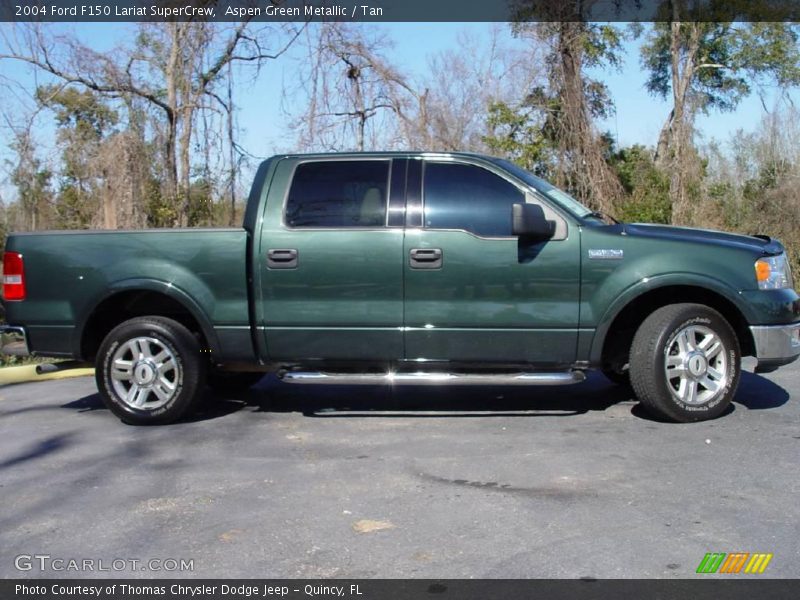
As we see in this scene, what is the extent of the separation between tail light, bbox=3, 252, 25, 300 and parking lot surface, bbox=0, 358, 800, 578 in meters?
1.06

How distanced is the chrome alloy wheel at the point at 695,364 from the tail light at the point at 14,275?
482cm

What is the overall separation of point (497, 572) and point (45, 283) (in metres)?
4.28

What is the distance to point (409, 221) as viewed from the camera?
5887 mm

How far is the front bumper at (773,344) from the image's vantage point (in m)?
5.68

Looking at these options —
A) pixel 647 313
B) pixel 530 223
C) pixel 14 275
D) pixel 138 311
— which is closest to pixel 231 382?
pixel 138 311

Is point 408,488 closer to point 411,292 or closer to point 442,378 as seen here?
point 442,378

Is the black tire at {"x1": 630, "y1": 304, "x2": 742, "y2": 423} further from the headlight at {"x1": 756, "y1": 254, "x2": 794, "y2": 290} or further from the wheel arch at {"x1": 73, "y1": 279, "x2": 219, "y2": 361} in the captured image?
the wheel arch at {"x1": 73, "y1": 279, "x2": 219, "y2": 361}

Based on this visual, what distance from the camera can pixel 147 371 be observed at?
20.1 feet

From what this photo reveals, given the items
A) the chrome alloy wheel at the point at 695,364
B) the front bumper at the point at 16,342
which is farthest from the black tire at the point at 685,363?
the front bumper at the point at 16,342

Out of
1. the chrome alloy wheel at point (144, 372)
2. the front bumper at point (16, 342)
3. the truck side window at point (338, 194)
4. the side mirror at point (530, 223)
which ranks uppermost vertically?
the truck side window at point (338, 194)

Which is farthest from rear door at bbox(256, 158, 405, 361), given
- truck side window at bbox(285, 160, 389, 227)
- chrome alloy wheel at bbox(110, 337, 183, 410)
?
chrome alloy wheel at bbox(110, 337, 183, 410)

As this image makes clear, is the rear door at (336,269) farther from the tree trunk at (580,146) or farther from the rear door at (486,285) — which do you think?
the tree trunk at (580,146)

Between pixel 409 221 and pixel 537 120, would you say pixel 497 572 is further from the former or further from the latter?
pixel 537 120
